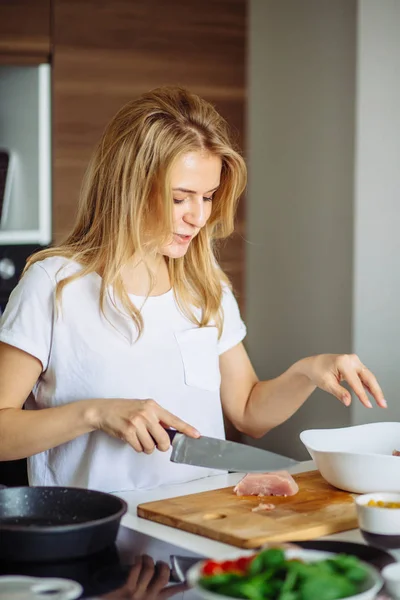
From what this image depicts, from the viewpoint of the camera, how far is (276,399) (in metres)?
2.05

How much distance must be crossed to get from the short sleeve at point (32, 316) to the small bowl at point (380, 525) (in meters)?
0.76

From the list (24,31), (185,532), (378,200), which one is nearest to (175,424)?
(185,532)

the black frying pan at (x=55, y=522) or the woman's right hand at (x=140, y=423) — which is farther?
the woman's right hand at (x=140, y=423)

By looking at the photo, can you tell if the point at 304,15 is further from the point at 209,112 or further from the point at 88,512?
the point at 88,512

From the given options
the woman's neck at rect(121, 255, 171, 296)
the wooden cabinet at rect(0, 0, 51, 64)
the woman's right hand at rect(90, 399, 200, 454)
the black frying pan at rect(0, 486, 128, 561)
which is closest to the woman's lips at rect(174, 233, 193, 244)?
the woman's neck at rect(121, 255, 171, 296)

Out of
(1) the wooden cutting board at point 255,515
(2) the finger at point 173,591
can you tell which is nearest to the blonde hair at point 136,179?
(1) the wooden cutting board at point 255,515

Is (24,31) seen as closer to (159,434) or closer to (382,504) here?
(159,434)

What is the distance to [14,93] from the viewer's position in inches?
124

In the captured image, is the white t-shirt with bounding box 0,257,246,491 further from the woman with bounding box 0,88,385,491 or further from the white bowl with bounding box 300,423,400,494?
the white bowl with bounding box 300,423,400,494

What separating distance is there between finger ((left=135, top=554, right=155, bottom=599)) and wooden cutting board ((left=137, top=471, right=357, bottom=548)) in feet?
0.51

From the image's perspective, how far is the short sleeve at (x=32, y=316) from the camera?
1.78 m

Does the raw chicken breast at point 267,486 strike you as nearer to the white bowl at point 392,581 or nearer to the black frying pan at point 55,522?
the black frying pan at point 55,522

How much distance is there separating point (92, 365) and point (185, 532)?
490 millimetres

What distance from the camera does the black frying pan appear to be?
1248 millimetres
